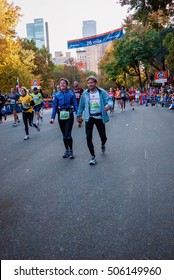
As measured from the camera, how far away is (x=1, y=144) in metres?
10.1

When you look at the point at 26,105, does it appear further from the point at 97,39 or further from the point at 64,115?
the point at 97,39

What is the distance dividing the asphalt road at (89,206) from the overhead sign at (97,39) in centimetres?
1548

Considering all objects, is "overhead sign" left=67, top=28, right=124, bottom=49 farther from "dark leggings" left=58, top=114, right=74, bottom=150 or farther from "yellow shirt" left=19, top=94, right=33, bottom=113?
"dark leggings" left=58, top=114, right=74, bottom=150

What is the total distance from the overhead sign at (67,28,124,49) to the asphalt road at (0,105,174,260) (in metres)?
15.5

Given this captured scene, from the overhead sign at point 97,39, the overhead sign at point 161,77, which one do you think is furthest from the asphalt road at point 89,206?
the overhead sign at point 161,77

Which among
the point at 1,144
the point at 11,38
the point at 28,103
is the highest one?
the point at 11,38

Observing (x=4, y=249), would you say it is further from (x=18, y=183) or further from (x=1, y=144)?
(x=1, y=144)

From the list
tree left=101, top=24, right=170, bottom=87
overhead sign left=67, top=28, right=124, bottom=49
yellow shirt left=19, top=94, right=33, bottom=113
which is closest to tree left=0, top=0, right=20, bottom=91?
overhead sign left=67, top=28, right=124, bottom=49

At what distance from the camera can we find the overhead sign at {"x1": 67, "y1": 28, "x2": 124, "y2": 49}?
21078 mm

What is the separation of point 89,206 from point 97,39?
20.2 m

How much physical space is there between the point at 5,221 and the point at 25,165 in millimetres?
3012

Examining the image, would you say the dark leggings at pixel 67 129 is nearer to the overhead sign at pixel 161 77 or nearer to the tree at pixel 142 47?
the overhead sign at pixel 161 77

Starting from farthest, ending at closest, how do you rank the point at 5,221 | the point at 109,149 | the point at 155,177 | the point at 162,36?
1. the point at 162,36
2. the point at 109,149
3. the point at 155,177
4. the point at 5,221

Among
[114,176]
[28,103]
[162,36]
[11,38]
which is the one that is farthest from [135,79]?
[114,176]
